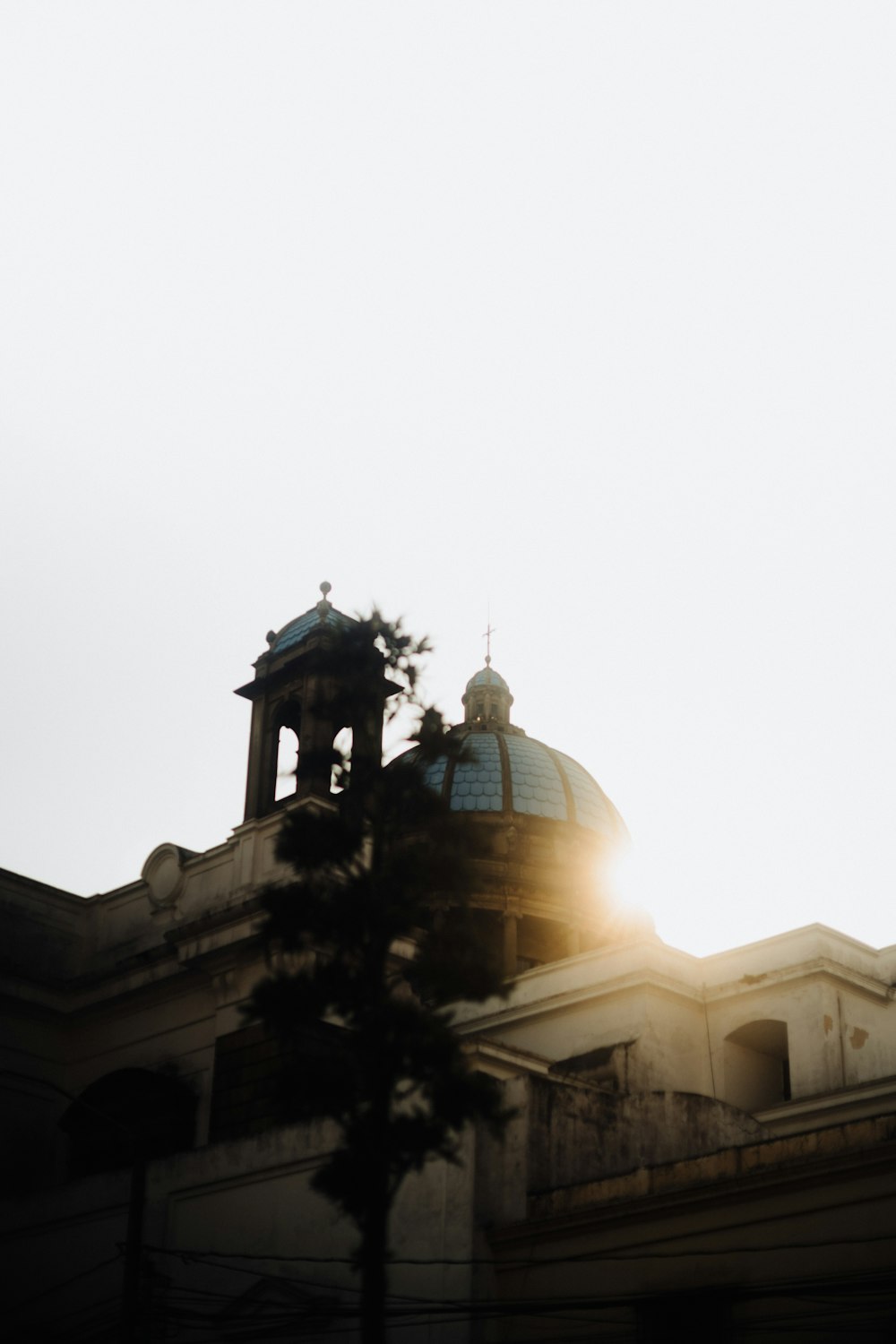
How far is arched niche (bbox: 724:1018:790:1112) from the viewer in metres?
27.0

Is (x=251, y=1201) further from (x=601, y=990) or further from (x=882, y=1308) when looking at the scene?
(x=882, y=1308)

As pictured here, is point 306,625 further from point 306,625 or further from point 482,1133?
point 482,1133

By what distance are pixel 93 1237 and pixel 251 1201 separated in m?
3.18

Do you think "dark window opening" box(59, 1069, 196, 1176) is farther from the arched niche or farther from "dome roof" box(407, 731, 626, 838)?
"dome roof" box(407, 731, 626, 838)

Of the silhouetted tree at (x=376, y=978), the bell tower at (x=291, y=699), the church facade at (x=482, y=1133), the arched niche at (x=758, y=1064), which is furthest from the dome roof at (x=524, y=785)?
the silhouetted tree at (x=376, y=978)

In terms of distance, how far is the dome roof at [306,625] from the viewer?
104 feet

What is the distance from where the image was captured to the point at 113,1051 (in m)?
29.3

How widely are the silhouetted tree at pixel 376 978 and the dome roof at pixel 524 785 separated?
19.3 meters

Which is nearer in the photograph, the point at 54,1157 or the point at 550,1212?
the point at 550,1212

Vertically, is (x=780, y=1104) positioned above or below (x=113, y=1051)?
below

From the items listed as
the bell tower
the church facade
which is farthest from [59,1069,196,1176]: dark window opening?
the bell tower

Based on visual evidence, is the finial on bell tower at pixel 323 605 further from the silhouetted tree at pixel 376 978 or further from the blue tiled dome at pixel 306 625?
the silhouetted tree at pixel 376 978

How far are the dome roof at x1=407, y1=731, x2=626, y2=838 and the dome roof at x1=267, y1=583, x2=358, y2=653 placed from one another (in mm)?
6095

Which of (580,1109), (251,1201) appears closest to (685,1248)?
(580,1109)
